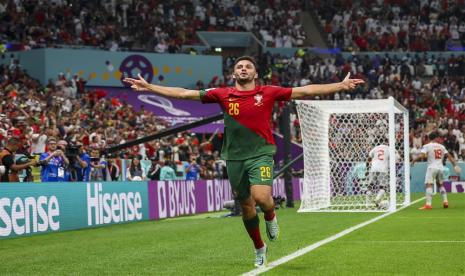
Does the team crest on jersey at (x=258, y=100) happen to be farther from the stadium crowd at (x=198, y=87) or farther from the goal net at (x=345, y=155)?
the goal net at (x=345, y=155)

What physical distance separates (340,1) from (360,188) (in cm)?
3065

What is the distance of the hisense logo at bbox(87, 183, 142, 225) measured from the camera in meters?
19.2

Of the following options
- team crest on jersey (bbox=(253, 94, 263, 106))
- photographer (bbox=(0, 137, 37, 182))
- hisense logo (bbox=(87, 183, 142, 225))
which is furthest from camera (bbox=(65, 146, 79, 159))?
team crest on jersey (bbox=(253, 94, 263, 106))

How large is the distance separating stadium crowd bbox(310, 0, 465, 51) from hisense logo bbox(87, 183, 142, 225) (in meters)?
32.8

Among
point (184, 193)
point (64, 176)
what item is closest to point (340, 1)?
point (184, 193)

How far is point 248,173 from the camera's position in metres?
9.58

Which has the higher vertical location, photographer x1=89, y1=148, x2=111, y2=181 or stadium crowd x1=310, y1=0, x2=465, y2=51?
stadium crowd x1=310, y1=0, x2=465, y2=51

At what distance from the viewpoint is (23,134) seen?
75.0 ft

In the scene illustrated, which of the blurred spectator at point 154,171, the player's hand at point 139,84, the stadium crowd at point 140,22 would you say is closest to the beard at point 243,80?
the player's hand at point 139,84

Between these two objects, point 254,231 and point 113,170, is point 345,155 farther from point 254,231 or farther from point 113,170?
point 254,231

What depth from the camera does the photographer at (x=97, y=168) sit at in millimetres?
21805

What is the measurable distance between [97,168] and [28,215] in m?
5.86

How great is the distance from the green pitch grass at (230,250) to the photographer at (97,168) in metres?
3.19

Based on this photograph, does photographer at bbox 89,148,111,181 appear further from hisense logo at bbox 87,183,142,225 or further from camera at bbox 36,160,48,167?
camera at bbox 36,160,48,167
